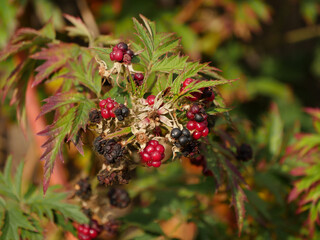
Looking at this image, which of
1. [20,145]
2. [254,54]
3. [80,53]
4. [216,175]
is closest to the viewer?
[216,175]

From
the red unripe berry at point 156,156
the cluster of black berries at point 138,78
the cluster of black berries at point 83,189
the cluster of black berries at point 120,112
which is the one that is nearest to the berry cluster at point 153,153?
the red unripe berry at point 156,156

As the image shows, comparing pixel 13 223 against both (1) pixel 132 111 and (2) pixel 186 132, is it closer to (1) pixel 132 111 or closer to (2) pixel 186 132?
(1) pixel 132 111

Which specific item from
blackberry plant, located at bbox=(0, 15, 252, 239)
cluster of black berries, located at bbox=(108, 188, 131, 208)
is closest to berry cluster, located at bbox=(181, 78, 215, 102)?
blackberry plant, located at bbox=(0, 15, 252, 239)

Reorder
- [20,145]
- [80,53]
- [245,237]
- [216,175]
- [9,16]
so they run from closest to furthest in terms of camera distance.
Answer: [216,175] < [80,53] < [245,237] < [9,16] < [20,145]

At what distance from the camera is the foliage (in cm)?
145

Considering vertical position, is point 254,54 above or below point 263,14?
below

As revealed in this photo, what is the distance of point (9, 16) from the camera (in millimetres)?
2609

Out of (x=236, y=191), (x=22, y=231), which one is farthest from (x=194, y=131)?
(x=22, y=231)

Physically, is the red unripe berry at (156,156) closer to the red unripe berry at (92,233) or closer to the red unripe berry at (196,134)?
the red unripe berry at (196,134)

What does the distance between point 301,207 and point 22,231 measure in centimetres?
136

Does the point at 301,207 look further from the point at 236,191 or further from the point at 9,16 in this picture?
the point at 9,16

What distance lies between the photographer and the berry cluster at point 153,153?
1.06 m

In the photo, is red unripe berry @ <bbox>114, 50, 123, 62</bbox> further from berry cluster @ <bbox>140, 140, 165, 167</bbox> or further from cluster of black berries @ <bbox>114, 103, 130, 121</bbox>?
berry cluster @ <bbox>140, 140, 165, 167</bbox>

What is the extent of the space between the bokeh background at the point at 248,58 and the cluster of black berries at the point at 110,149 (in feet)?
2.09
